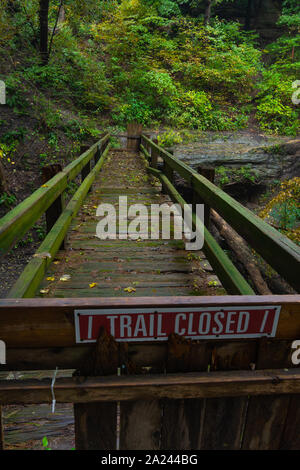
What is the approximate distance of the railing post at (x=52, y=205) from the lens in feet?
12.2

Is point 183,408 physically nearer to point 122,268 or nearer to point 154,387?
point 154,387

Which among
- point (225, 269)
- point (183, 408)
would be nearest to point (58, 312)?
point (183, 408)

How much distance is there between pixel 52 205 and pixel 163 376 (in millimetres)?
3025

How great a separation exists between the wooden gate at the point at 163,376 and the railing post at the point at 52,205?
258 cm

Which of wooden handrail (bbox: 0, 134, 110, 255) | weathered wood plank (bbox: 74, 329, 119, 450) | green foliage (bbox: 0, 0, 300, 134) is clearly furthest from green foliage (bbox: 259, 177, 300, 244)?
green foliage (bbox: 0, 0, 300, 134)

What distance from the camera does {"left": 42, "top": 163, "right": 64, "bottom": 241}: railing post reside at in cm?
372

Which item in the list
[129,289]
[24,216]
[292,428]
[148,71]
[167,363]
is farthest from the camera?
[148,71]

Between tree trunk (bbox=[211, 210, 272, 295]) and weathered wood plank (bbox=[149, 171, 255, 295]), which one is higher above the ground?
weathered wood plank (bbox=[149, 171, 255, 295])

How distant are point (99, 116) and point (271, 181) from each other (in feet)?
29.9

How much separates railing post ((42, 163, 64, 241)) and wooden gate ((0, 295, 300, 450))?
8.46ft

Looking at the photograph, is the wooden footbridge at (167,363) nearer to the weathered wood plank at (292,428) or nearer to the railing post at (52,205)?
the weathered wood plank at (292,428)

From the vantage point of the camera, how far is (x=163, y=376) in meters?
1.48

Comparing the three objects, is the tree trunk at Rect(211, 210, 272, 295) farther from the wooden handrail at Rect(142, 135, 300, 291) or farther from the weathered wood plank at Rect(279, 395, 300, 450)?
the weathered wood plank at Rect(279, 395, 300, 450)

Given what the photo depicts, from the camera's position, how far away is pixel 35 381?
4.76 ft
